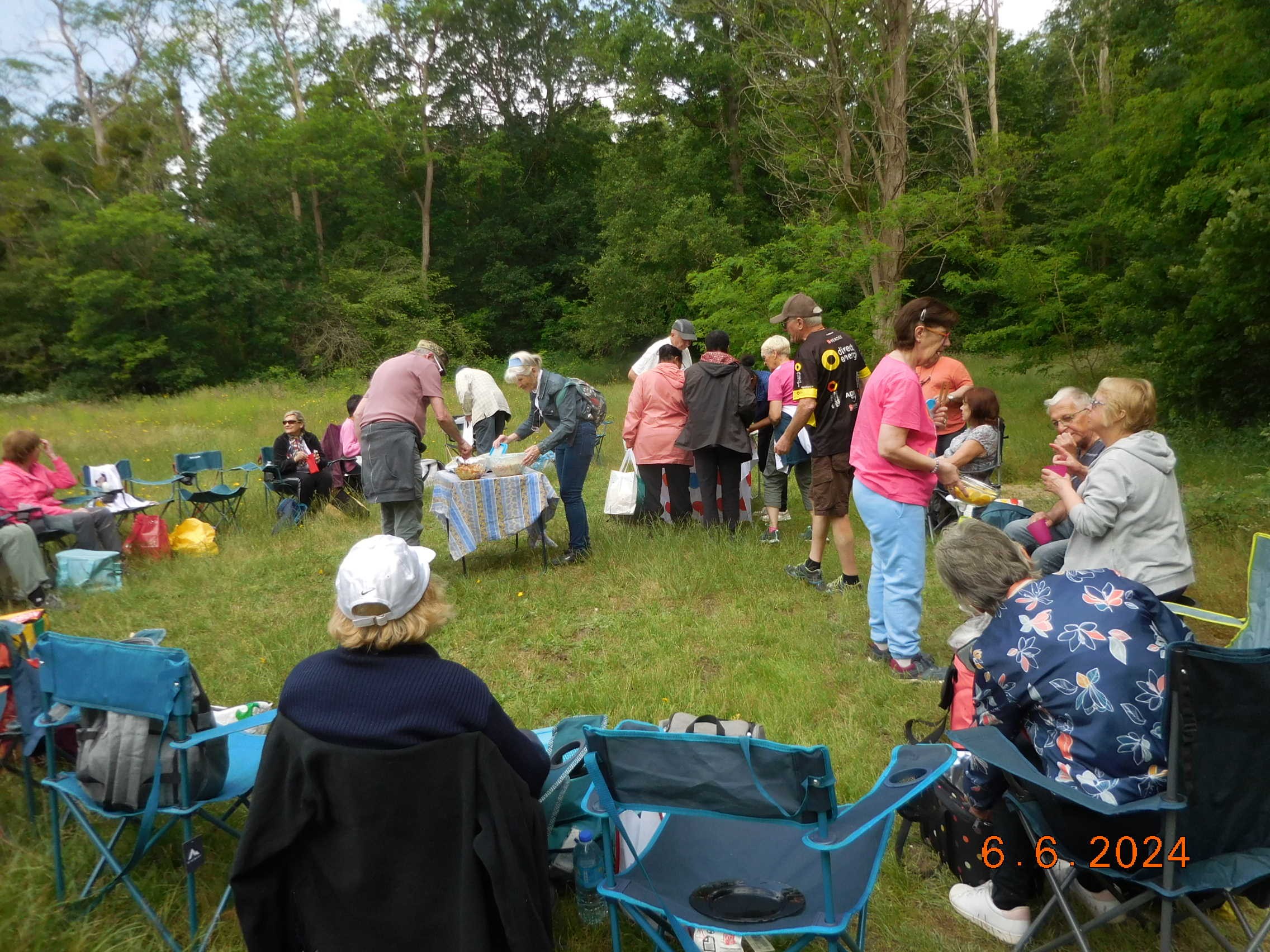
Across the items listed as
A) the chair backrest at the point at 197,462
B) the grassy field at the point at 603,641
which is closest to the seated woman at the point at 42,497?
the grassy field at the point at 603,641

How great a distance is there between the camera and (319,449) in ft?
31.3

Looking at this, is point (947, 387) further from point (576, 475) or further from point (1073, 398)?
point (576, 475)

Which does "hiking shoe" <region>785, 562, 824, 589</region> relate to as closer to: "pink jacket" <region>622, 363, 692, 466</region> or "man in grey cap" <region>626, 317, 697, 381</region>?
"pink jacket" <region>622, 363, 692, 466</region>

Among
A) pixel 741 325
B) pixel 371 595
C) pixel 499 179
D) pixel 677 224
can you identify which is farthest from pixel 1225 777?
pixel 499 179

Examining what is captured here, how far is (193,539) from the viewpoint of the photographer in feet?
25.9

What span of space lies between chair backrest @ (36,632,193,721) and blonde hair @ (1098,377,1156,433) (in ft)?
10.8

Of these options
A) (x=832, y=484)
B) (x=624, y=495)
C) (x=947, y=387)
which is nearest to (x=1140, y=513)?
(x=832, y=484)

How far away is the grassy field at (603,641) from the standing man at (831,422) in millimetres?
341

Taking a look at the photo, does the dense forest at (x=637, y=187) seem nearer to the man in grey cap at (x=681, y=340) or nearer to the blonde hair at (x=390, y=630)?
the man in grey cap at (x=681, y=340)

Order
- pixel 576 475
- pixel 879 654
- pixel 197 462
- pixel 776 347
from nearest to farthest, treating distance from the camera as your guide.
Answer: pixel 879 654 → pixel 576 475 → pixel 776 347 → pixel 197 462

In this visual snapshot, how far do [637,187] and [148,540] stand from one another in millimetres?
25357

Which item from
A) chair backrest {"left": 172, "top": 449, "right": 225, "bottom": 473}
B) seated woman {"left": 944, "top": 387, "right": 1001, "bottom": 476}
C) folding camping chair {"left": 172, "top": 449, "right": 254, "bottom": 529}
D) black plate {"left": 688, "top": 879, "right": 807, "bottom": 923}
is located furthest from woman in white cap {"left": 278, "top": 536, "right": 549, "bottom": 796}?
chair backrest {"left": 172, "top": 449, "right": 225, "bottom": 473}

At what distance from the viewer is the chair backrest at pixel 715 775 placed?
1.89 meters

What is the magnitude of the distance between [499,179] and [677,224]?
10804 millimetres
